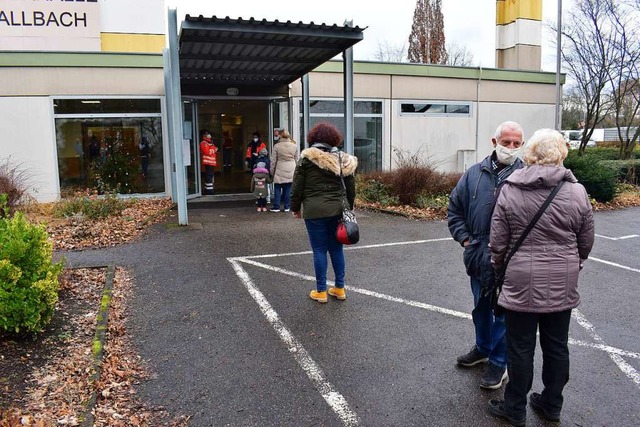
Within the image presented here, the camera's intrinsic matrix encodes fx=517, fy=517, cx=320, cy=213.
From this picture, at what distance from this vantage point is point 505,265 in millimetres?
3105

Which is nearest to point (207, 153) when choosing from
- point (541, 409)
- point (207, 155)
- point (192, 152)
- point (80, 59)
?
point (207, 155)

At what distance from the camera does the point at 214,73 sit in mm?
12172

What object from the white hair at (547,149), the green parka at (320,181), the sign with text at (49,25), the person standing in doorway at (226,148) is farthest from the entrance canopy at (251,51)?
the sign with text at (49,25)

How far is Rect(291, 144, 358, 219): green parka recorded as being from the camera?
508 centimetres

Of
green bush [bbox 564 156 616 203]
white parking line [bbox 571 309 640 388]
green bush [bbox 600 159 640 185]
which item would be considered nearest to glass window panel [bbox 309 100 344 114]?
green bush [bbox 564 156 616 203]

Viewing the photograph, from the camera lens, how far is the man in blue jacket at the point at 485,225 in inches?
135

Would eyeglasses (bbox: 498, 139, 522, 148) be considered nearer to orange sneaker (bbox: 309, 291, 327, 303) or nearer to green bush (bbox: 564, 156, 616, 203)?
orange sneaker (bbox: 309, 291, 327, 303)

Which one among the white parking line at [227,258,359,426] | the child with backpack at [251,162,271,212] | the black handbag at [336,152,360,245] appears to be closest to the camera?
the white parking line at [227,258,359,426]

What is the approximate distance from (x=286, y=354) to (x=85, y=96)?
433 inches

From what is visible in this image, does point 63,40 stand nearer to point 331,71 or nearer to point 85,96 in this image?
point 85,96

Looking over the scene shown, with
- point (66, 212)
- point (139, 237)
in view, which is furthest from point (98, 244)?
point (66, 212)

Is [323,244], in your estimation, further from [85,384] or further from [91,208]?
[91,208]

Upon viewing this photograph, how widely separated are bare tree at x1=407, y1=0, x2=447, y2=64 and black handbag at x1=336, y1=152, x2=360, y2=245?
3563cm

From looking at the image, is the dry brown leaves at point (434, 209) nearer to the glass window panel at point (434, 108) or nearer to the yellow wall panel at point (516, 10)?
the glass window panel at point (434, 108)
